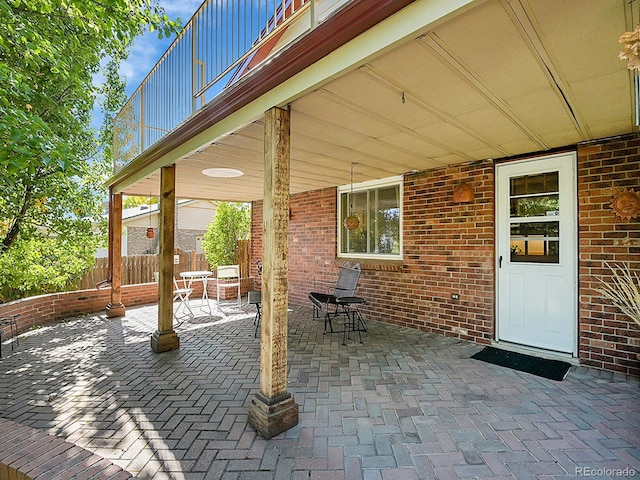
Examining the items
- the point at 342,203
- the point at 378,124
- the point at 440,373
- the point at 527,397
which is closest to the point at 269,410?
the point at 440,373

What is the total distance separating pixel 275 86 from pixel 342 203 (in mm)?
3993

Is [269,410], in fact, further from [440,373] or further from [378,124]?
[378,124]

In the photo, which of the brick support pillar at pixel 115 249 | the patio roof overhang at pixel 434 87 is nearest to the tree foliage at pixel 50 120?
the brick support pillar at pixel 115 249

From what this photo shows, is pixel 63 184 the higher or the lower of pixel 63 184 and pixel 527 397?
the higher

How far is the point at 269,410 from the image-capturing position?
2234 millimetres

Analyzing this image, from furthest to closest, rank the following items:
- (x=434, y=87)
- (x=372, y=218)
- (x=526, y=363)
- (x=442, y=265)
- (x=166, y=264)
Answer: (x=372, y=218), (x=442, y=265), (x=166, y=264), (x=526, y=363), (x=434, y=87)

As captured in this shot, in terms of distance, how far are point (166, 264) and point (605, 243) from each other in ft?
16.8

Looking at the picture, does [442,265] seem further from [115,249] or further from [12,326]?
[12,326]

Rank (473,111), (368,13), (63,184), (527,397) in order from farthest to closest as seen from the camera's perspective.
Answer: (63,184)
(527,397)
(473,111)
(368,13)

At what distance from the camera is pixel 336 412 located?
253cm

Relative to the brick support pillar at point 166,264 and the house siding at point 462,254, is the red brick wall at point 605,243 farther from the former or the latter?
the brick support pillar at point 166,264

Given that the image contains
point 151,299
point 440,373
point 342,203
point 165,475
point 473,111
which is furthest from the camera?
point 151,299

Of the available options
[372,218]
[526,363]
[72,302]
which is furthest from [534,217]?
[72,302]

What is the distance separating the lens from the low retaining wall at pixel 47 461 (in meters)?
1.71
